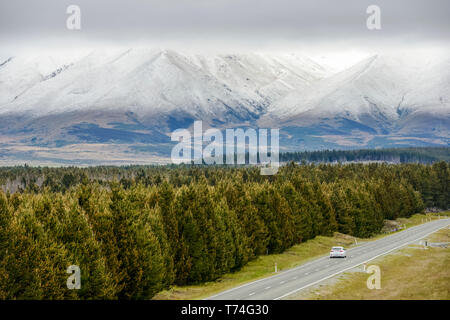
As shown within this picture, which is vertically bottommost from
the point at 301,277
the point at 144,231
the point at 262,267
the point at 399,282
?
the point at 262,267

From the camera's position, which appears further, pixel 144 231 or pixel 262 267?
pixel 262 267

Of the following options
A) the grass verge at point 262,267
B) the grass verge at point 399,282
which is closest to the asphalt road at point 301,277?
the grass verge at point 399,282

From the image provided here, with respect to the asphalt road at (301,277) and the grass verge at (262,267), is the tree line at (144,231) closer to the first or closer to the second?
→ the grass verge at (262,267)

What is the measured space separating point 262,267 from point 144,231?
26143 mm

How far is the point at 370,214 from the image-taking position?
4769 inches

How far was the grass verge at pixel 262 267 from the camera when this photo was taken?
186 ft

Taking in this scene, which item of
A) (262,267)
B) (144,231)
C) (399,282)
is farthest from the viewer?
(262,267)

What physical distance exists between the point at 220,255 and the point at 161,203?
9361mm

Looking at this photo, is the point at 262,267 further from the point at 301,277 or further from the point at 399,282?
the point at 399,282

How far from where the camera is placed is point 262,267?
76812 mm

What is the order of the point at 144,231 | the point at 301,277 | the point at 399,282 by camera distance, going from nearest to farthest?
the point at 144,231 → the point at 399,282 → the point at 301,277

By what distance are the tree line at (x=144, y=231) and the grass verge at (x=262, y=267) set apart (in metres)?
1.14

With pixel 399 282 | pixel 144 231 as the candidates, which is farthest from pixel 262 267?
pixel 144 231
